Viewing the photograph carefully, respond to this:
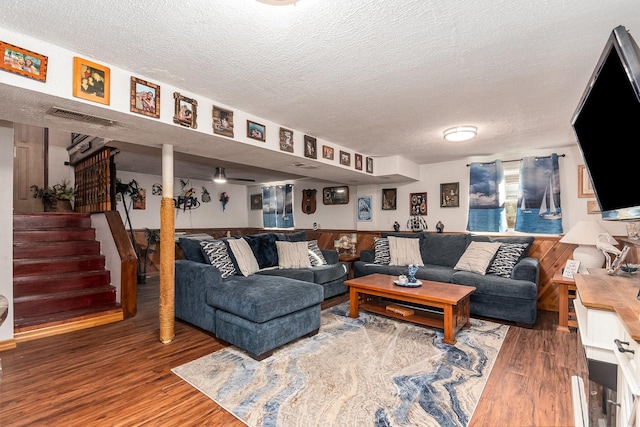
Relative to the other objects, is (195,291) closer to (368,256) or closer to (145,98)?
(145,98)

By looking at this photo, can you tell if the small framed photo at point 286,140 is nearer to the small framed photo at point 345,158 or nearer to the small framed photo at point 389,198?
the small framed photo at point 345,158

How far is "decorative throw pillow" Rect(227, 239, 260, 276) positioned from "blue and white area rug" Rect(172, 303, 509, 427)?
1109mm

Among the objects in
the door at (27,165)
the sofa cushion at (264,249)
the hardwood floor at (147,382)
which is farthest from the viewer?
the door at (27,165)

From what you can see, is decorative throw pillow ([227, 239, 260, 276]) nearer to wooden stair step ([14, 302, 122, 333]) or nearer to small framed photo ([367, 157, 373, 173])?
wooden stair step ([14, 302, 122, 333])

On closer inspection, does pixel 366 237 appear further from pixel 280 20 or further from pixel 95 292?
pixel 280 20

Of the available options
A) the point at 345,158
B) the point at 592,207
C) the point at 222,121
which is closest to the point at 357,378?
the point at 222,121

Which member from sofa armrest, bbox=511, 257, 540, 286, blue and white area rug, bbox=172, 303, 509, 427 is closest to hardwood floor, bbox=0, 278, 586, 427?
blue and white area rug, bbox=172, 303, 509, 427

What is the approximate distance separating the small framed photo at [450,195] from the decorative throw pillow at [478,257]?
96 cm

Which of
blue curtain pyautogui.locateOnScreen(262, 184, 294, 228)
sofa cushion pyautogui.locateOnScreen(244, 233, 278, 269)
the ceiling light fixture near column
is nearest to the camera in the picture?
the ceiling light fixture near column

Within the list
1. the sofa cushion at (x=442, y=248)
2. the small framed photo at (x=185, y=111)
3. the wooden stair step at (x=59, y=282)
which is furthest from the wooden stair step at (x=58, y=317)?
the sofa cushion at (x=442, y=248)

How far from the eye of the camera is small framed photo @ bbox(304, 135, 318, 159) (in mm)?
3515

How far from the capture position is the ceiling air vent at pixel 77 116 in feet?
6.57

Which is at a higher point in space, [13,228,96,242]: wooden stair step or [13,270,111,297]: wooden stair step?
[13,228,96,242]: wooden stair step

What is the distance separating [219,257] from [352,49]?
8.70ft
